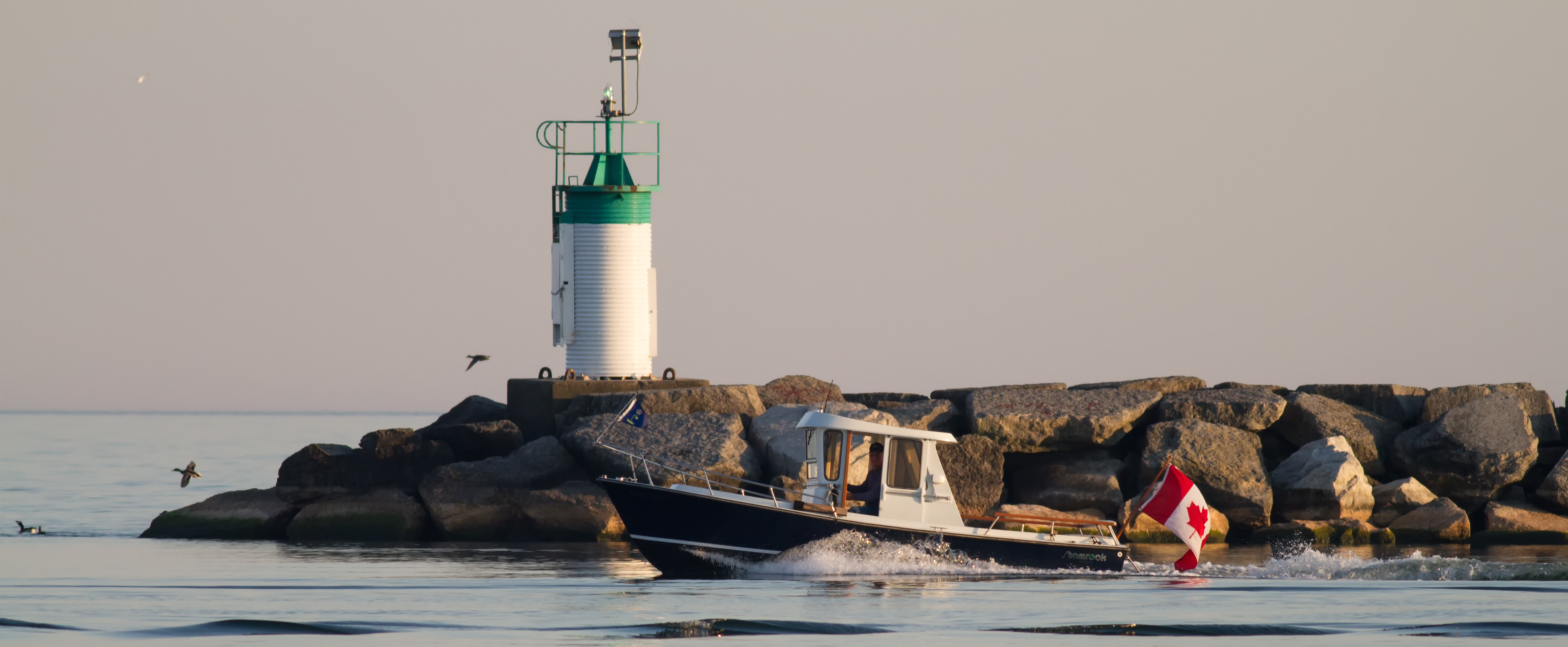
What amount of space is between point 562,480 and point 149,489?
2026 cm

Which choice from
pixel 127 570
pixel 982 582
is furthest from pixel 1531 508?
pixel 127 570

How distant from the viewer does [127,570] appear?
20.6 meters

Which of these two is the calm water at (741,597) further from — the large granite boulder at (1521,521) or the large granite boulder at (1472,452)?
the large granite boulder at (1472,452)

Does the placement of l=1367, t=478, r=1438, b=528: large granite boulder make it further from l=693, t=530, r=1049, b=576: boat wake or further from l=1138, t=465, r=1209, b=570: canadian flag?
l=693, t=530, r=1049, b=576: boat wake

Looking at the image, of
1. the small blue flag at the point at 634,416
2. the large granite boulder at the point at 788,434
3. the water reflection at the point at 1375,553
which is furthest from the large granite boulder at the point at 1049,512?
the small blue flag at the point at 634,416

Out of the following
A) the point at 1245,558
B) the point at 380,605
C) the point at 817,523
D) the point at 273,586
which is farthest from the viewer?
the point at 1245,558

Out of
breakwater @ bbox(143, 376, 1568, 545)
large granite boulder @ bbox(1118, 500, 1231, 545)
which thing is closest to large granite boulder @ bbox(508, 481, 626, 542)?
breakwater @ bbox(143, 376, 1568, 545)

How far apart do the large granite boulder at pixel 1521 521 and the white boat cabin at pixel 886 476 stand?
29.3 feet

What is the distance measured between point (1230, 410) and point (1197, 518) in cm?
580

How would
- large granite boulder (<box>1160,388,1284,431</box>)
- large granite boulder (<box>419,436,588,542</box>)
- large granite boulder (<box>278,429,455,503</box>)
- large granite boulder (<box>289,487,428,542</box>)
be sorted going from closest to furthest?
large granite boulder (<box>419,436,588,542</box>) → large granite boulder (<box>289,487,428,542</box>) → large granite boulder (<box>1160,388,1284,431</box>) → large granite boulder (<box>278,429,455,503</box>)

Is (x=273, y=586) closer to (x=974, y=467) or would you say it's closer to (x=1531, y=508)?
(x=974, y=467)

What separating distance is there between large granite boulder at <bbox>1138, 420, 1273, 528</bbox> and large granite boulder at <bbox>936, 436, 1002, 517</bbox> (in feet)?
6.85

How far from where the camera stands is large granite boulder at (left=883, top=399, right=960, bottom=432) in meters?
25.5

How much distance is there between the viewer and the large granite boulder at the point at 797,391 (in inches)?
1091
